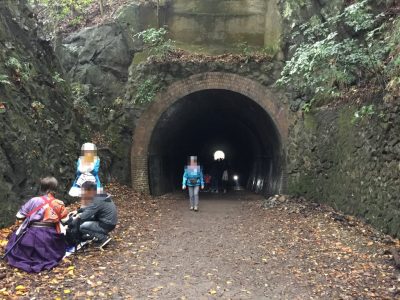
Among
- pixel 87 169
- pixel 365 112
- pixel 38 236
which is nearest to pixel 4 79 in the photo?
pixel 87 169

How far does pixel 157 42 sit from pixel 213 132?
457 inches

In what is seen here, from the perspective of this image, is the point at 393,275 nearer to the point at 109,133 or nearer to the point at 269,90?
the point at 269,90

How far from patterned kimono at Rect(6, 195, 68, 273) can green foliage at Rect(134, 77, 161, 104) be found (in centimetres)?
818

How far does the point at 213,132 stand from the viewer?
990 inches

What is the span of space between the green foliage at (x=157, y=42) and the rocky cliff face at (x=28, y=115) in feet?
11.2

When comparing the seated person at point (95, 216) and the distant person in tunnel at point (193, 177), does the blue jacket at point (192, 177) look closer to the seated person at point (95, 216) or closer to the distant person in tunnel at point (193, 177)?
the distant person in tunnel at point (193, 177)

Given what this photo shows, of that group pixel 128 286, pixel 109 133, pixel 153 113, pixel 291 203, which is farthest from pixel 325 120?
pixel 128 286

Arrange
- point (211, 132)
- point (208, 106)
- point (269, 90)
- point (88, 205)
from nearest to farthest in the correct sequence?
point (88, 205)
point (269, 90)
point (208, 106)
point (211, 132)

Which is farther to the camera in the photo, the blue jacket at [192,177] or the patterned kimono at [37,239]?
the blue jacket at [192,177]

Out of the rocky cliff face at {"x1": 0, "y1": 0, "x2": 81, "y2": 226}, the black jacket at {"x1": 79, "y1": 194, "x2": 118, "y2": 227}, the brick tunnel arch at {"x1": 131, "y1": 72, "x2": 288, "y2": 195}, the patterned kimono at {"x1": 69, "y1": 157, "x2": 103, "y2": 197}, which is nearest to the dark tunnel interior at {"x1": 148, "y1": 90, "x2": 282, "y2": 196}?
the brick tunnel arch at {"x1": 131, "y1": 72, "x2": 288, "y2": 195}

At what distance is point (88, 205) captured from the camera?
21.4 feet

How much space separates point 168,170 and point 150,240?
31.6ft

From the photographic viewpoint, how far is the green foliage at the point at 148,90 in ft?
44.7

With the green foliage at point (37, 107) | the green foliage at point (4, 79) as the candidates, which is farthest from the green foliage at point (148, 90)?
the green foliage at point (4, 79)
